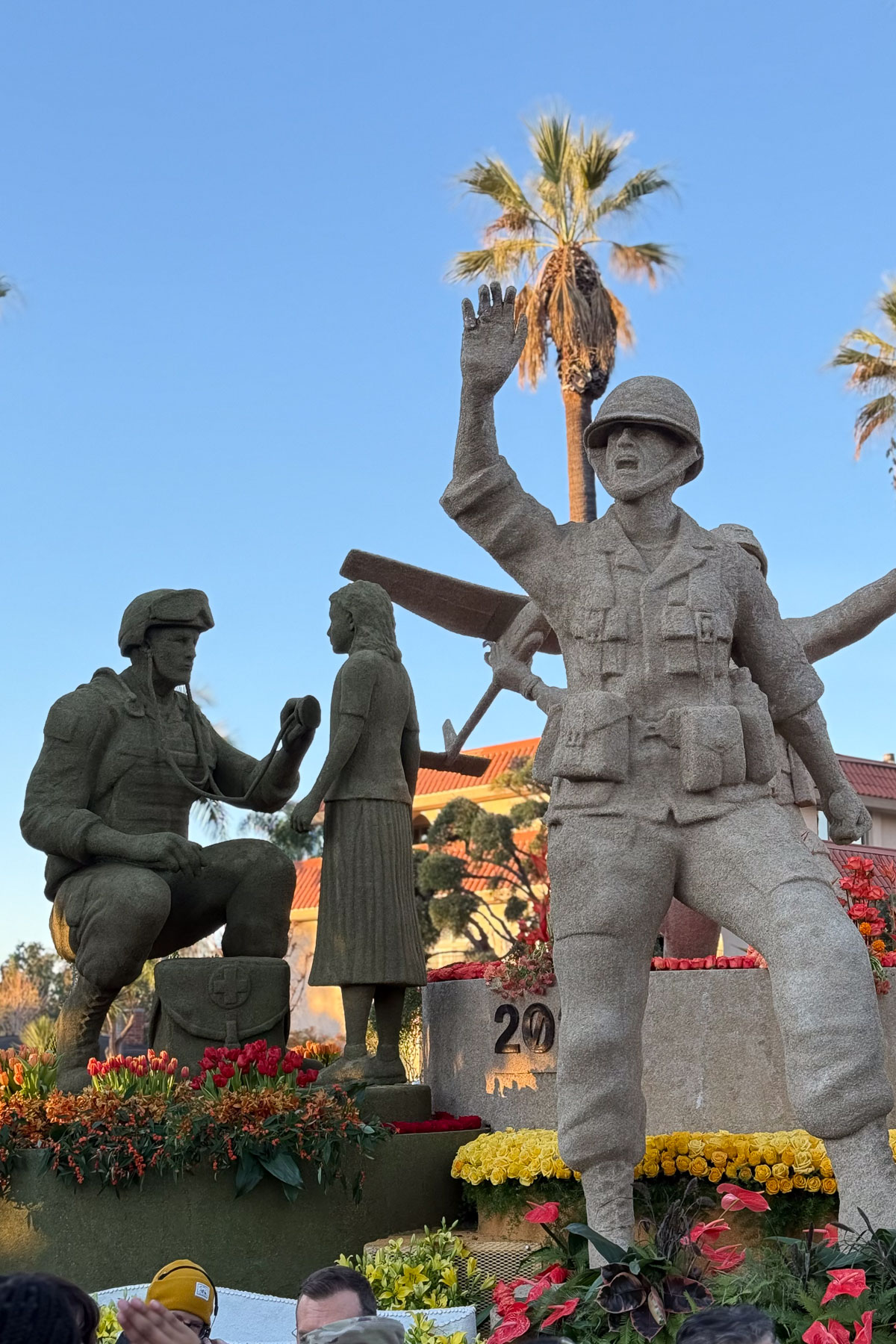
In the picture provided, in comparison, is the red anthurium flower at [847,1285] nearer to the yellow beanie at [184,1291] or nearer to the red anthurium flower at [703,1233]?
the red anthurium flower at [703,1233]

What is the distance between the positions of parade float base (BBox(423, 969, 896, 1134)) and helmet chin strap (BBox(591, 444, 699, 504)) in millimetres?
2445

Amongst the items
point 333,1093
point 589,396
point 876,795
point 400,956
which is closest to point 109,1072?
point 333,1093

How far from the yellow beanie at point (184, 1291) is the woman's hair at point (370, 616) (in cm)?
436

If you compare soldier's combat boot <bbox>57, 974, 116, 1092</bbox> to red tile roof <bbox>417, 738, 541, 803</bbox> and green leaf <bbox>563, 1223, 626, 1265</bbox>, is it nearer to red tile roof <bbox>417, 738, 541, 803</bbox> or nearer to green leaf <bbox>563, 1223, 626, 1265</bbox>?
green leaf <bbox>563, 1223, 626, 1265</bbox>

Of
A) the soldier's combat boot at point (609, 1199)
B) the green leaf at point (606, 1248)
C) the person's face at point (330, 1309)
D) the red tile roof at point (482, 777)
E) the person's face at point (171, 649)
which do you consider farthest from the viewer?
the red tile roof at point (482, 777)

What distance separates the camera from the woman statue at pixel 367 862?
7293 millimetres

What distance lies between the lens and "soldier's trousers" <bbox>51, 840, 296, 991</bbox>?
686 cm

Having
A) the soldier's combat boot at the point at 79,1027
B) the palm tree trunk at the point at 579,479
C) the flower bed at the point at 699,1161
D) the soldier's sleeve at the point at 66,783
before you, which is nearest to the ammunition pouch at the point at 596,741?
the flower bed at the point at 699,1161

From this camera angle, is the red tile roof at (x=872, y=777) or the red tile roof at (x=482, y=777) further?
the red tile roof at (x=482, y=777)

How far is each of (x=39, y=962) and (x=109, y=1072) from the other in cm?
4495

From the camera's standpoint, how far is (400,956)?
7.32 meters

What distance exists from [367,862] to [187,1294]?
3.98 metres

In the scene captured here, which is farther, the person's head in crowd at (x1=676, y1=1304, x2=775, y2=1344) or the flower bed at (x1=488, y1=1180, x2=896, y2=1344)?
the flower bed at (x1=488, y1=1180, x2=896, y2=1344)

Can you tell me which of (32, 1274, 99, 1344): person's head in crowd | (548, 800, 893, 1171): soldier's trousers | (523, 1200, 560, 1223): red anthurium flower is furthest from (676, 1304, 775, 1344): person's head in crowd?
(548, 800, 893, 1171): soldier's trousers
